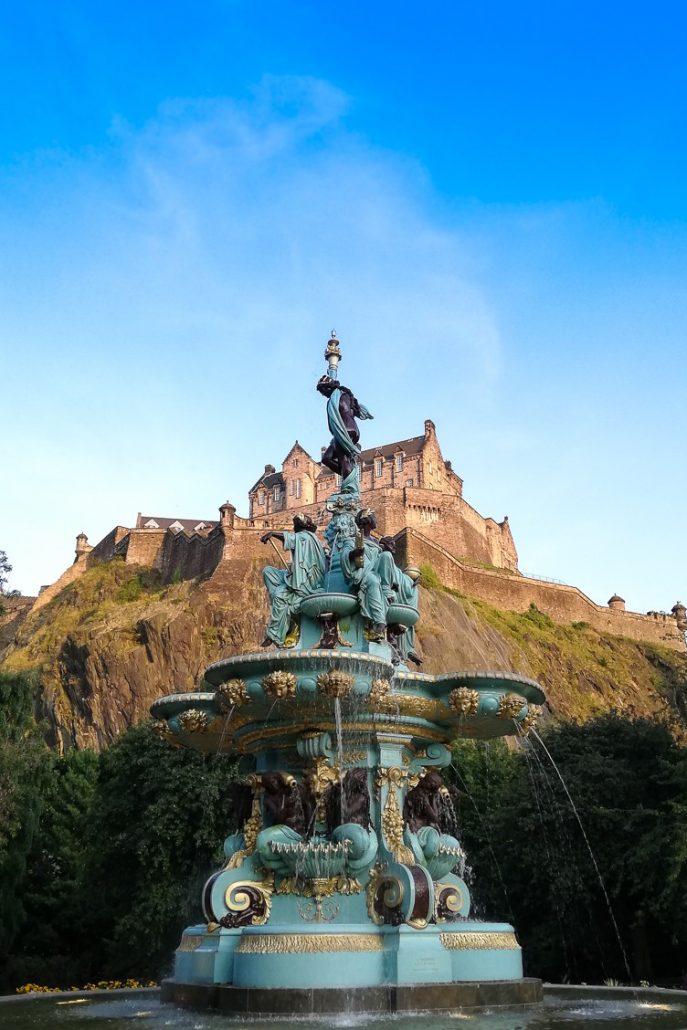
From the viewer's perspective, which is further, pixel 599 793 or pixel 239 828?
pixel 599 793

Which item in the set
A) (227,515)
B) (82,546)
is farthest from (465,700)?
(82,546)

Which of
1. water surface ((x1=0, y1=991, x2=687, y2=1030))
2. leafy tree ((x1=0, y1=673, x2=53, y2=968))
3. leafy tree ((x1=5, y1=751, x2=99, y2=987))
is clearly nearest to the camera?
water surface ((x1=0, y1=991, x2=687, y2=1030))

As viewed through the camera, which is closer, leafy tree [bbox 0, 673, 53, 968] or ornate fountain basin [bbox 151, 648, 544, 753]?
ornate fountain basin [bbox 151, 648, 544, 753]

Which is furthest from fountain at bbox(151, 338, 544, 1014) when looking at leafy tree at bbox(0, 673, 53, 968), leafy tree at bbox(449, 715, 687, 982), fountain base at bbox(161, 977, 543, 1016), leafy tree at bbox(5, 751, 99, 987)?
leafy tree at bbox(5, 751, 99, 987)

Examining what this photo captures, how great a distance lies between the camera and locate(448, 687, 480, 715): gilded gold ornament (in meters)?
11.0

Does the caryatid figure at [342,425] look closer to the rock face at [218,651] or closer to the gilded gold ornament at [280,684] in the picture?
the gilded gold ornament at [280,684]

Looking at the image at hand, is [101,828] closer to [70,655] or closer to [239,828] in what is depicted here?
[239,828]

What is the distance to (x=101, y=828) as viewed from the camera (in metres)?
25.5

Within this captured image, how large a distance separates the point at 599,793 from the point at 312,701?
48.8ft

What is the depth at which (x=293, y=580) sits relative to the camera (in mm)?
12445

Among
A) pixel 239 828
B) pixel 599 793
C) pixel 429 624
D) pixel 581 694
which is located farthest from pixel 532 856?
pixel 581 694

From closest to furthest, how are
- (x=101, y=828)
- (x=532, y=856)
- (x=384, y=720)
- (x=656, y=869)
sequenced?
(x=384, y=720) → (x=656, y=869) → (x=532, y=856) → (x=101, y=828)

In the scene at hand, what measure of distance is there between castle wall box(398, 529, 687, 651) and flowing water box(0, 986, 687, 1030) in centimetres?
5929

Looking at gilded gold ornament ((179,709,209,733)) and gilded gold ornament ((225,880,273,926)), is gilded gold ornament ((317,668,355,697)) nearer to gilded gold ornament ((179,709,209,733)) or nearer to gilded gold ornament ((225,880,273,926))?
gilded gold ornament ((179,709,209,733))
